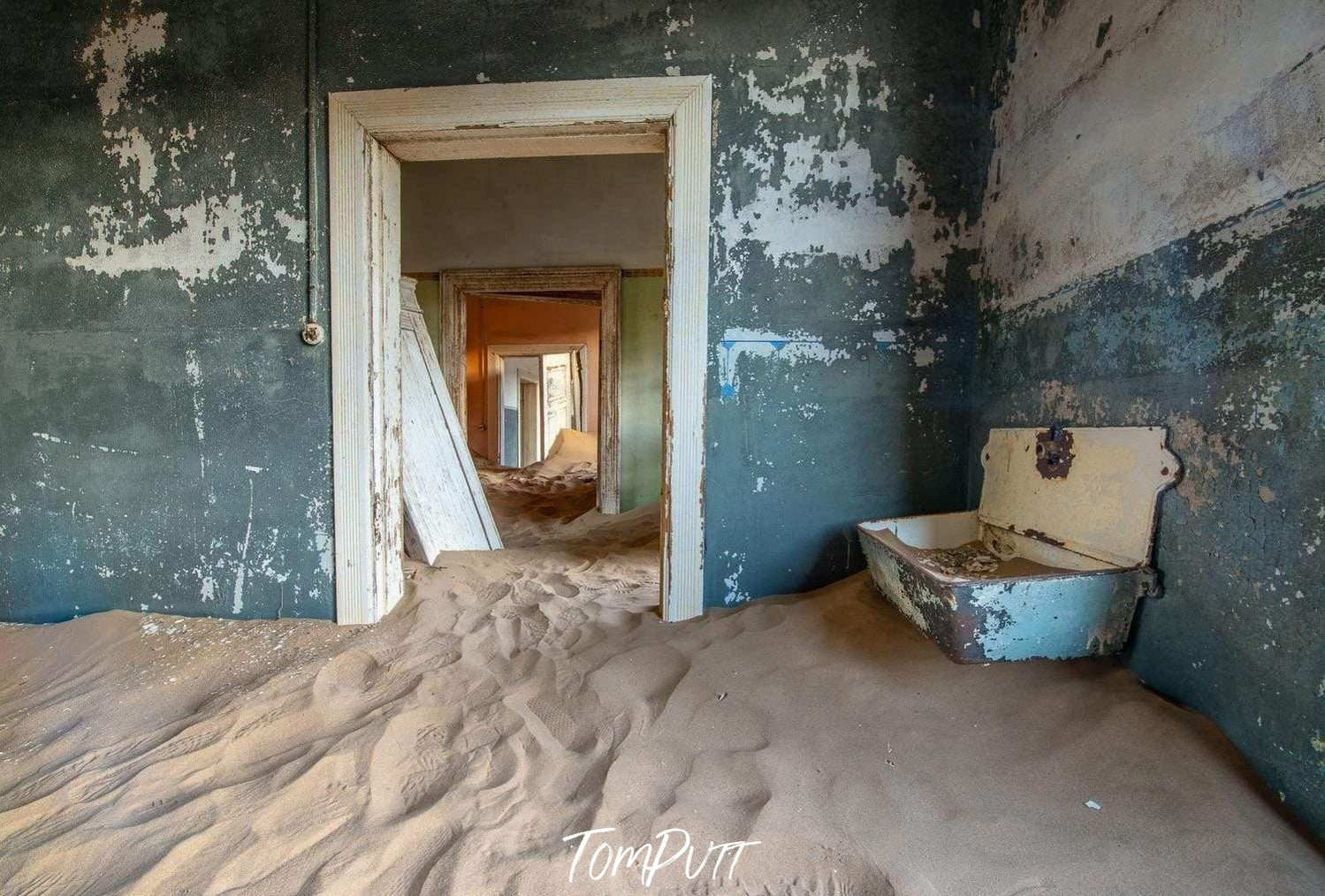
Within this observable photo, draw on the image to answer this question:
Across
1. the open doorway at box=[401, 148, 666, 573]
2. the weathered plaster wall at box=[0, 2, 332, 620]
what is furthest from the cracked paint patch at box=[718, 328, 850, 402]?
the open doorway at box=[401, 148, 666, 573]

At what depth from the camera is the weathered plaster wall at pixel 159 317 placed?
7.80ft

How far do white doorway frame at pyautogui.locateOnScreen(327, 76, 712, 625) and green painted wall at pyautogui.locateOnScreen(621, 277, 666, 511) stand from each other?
282 centimetres

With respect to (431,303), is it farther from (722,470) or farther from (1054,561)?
(1054,561)

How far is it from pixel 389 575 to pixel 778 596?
1.69 meters

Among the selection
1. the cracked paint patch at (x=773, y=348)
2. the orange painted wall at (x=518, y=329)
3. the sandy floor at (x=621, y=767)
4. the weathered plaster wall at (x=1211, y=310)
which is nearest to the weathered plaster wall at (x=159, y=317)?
the sandy floor at (x=621, y=767)

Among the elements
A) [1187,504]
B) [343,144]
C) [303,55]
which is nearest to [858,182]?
[1187,504]

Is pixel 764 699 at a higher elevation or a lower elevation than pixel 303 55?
lower

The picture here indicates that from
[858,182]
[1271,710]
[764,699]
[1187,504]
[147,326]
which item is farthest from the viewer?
[147,326]

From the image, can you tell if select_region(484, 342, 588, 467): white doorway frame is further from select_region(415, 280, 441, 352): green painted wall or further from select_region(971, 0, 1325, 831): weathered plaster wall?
select_region(971, 0, 1325, 831): weathered plaster wall

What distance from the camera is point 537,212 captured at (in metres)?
5.29

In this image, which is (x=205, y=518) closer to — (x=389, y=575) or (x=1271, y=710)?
(x=389, y=575)

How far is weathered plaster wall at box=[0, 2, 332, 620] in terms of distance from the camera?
2.38 meters

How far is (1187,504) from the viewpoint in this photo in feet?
4.37

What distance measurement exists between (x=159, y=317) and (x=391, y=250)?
99cm
